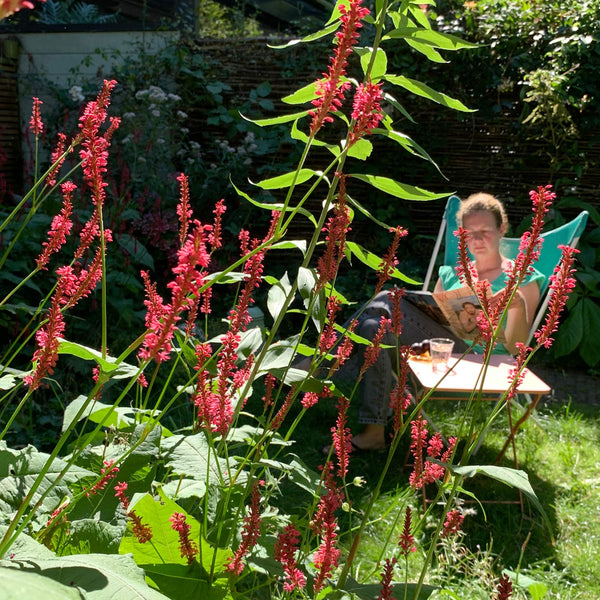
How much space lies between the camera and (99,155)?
989 millimetres

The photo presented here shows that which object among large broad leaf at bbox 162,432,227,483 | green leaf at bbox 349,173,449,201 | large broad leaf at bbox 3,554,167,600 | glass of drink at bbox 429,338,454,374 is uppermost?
green leaf at bbox 349,173,449,201

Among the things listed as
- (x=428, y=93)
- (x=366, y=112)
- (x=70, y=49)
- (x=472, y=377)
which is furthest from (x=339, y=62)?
(x=70, y=49)

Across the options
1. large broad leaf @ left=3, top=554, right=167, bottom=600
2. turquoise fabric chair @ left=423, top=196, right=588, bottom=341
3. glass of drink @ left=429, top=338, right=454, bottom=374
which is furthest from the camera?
turquoise fabric chair @ left=423, top=196, right=588, bottom=341

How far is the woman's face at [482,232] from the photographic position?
4.01 metres

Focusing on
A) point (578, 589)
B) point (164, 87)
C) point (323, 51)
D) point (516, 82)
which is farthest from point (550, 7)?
point (578, 589)

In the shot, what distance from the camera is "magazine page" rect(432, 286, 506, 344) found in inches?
154

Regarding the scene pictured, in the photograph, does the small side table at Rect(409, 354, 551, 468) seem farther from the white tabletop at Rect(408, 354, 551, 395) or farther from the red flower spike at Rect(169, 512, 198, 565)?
the red flower spike at Rect(169, 512, 198, 565)

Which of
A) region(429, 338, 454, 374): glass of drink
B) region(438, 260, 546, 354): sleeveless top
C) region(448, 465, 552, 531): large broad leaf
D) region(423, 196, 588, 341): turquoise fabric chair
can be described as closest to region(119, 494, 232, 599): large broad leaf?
region(448, 465, 552, 531): large broad leaf

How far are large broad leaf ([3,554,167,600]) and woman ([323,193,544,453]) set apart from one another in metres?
2.79

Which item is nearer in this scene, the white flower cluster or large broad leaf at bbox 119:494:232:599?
large broad leaf at bbox 119:494:232:599

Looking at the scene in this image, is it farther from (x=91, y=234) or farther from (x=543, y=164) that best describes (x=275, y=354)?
(x=543, y=164)

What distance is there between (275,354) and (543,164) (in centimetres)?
579

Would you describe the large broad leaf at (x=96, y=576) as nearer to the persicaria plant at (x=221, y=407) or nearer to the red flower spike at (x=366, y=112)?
the persicaria plant at (x=221, y=407)

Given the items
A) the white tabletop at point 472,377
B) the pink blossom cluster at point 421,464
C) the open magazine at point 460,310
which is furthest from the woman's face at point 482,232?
the pink blossom cluster at point 421,464
